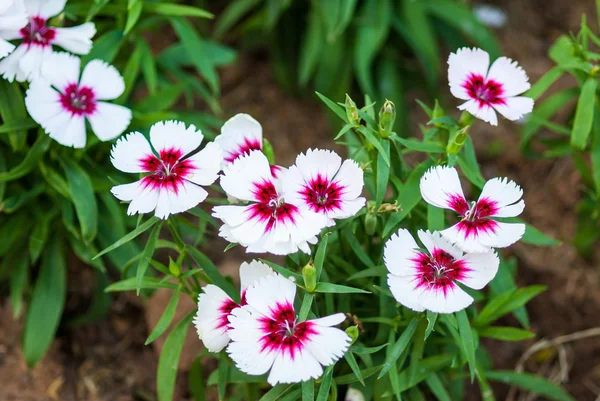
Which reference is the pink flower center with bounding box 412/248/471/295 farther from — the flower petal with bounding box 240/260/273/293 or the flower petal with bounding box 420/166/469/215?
the flower petal with bounding box 240/260/273/293

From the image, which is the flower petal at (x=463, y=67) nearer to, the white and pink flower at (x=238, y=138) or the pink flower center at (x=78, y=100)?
the white and pink flower at (x=238, y=138)

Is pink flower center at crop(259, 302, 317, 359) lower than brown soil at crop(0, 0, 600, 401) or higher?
lower

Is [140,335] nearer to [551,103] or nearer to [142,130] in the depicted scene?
[142,130]

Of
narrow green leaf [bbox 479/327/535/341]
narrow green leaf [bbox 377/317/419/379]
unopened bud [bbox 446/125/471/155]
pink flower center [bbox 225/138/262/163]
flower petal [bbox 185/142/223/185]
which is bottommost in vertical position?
narrow green leaf [bbox 377/317/419/379]

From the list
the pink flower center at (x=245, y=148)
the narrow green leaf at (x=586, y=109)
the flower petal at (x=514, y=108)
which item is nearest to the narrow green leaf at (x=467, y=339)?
the flower petal at (x=514, y=108)

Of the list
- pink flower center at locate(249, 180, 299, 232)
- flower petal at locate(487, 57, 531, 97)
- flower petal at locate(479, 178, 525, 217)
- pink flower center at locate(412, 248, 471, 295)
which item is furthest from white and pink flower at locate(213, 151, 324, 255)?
flower petal at locate(487, 57, 531, 97)

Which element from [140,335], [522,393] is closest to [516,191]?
[522,393]
